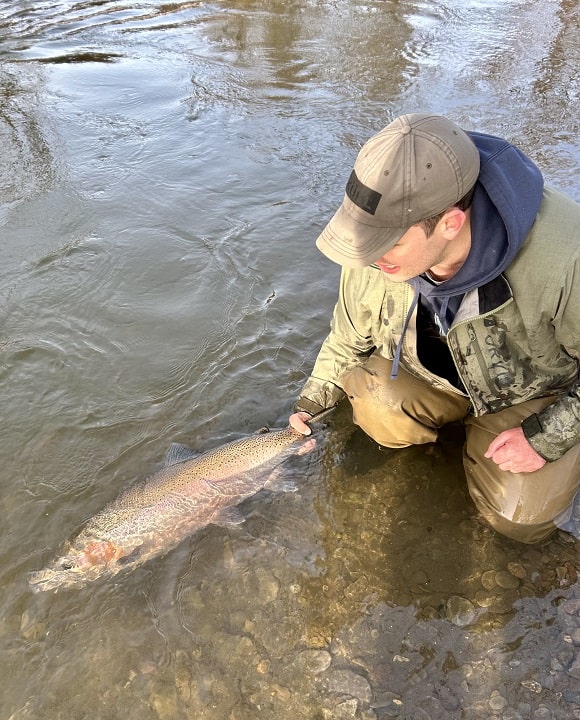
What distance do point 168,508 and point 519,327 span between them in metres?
2.21

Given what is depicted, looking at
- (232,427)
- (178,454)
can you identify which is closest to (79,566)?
(178,454)

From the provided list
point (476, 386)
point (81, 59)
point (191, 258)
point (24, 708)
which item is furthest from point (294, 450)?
point (81, 59)

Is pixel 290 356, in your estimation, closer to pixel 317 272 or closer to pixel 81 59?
pixel 317 272

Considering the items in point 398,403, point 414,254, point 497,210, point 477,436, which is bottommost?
point 477,436

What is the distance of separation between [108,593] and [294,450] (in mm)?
1382

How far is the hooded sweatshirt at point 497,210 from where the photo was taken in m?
2.31

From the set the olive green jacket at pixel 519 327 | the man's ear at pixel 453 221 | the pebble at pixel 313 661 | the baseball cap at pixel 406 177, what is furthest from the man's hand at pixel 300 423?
the man's ear at pixel 453 221

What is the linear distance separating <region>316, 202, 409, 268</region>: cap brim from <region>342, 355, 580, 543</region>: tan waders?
1.18m

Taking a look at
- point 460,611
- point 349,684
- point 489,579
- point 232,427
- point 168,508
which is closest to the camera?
point 349,684

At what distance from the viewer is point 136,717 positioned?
2.69 meters

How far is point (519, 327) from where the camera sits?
104 inches

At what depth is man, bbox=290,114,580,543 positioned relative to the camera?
2205mm

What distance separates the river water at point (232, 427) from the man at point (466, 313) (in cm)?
40

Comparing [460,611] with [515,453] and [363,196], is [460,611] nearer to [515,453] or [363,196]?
[515,453]
